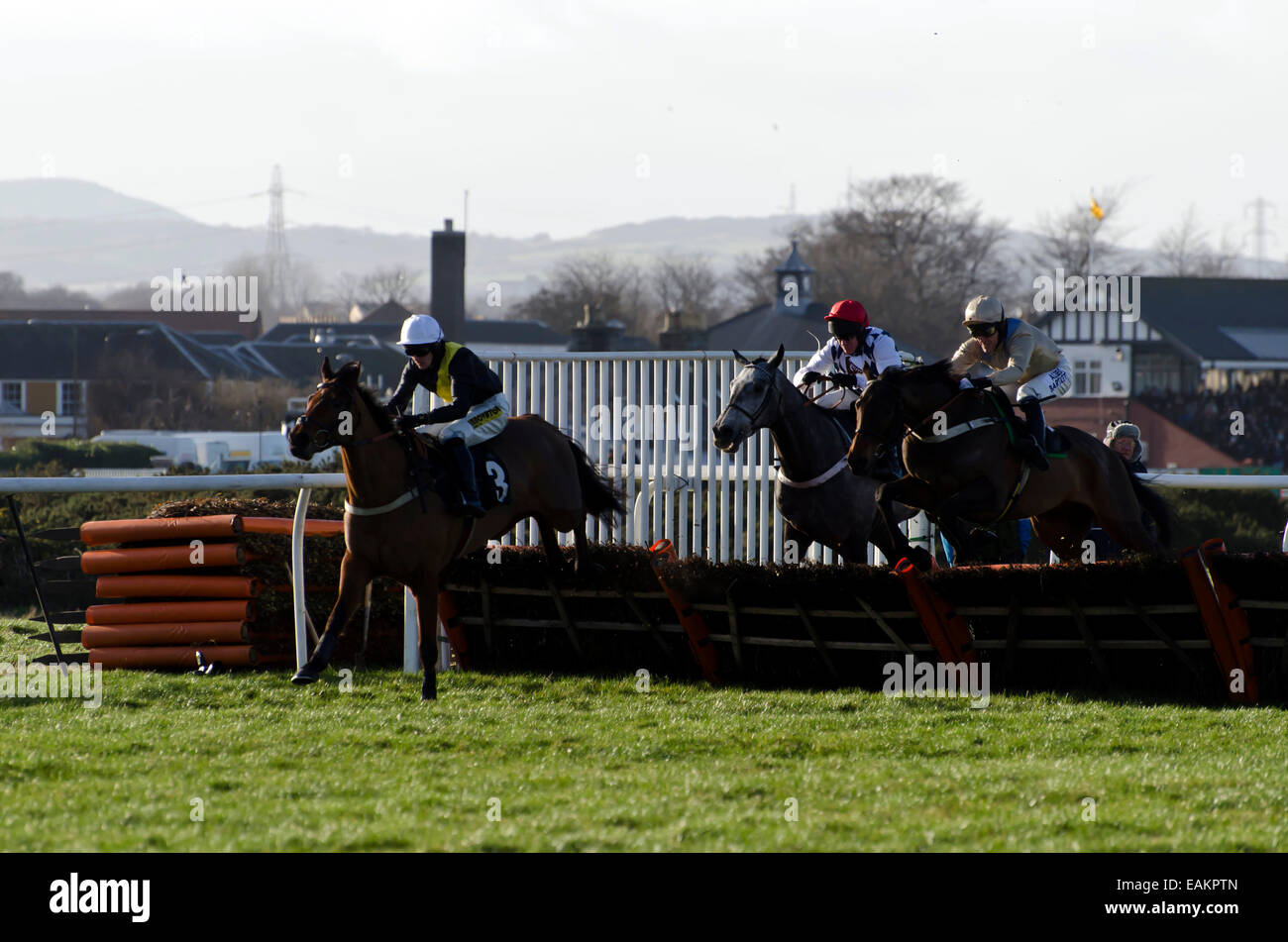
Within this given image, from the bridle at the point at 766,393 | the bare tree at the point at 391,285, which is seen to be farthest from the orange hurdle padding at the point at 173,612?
the bare tree at the point at 391,285

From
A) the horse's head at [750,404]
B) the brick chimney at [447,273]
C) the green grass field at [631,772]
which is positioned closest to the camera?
the green grass field at [631,772]

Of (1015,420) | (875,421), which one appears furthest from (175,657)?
(1015,420)

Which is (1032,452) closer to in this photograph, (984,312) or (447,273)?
(984,312)

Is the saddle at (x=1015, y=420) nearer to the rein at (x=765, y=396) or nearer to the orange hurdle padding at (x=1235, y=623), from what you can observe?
the rein at (x=765, y=396)

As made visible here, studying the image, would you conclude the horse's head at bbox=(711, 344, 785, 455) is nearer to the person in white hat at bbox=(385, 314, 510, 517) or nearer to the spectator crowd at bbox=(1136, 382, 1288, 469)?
the person in white hat at bbox=(385, 314, 510, 517)

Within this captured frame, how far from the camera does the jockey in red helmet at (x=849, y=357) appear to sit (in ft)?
29.3

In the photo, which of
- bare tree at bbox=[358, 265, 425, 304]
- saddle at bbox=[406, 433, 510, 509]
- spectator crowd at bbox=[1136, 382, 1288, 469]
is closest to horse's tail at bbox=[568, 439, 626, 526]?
saddle at bbox=[406, 433, 510, 509]

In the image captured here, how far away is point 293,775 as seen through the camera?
222 inches

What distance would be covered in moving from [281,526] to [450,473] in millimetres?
1715

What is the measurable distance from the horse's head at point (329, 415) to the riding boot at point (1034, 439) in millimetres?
3349

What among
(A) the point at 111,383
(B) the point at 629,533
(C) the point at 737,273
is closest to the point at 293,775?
(B) the point at 629,533

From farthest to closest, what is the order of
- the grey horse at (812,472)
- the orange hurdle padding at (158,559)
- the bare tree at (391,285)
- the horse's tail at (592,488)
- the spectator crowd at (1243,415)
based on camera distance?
1. the bare tree at (391,285)
2. the spectator crowd at (1243,415)
3. the orange hurdle padding at (158,559)
4. the horse's tail at (592,488)
5. the grey horse at (812,472)
